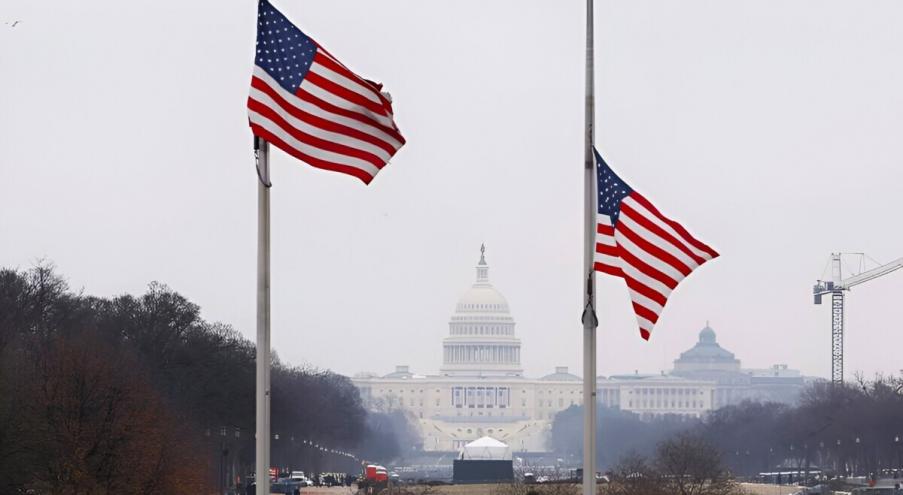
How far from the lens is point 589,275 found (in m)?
30.8

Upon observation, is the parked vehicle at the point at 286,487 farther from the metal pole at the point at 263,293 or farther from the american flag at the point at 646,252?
the metal pole at the point at 263,293

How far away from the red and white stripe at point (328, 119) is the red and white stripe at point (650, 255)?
4.06 meters

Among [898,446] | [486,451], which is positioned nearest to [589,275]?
[898,446]

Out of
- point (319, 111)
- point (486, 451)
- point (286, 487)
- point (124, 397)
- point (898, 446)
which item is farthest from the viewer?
point (486, 451)

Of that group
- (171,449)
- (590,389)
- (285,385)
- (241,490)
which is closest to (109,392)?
(171,449)

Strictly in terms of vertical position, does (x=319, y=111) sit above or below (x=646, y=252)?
above

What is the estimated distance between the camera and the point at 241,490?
319 ft

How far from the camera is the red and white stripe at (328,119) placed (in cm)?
2689

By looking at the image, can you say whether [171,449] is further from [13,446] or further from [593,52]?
[593,52]

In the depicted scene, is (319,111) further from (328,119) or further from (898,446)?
(898,446)

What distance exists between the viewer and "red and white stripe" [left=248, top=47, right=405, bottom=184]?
2689cm

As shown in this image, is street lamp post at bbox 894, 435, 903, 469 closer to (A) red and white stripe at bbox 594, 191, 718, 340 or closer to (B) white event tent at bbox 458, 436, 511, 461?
(B) white event tent at bbox 458, 436, 511, 461

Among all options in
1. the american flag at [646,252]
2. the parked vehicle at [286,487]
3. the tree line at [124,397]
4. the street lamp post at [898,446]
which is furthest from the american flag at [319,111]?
the street lamp post at [898,446]

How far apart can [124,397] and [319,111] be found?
146ft
